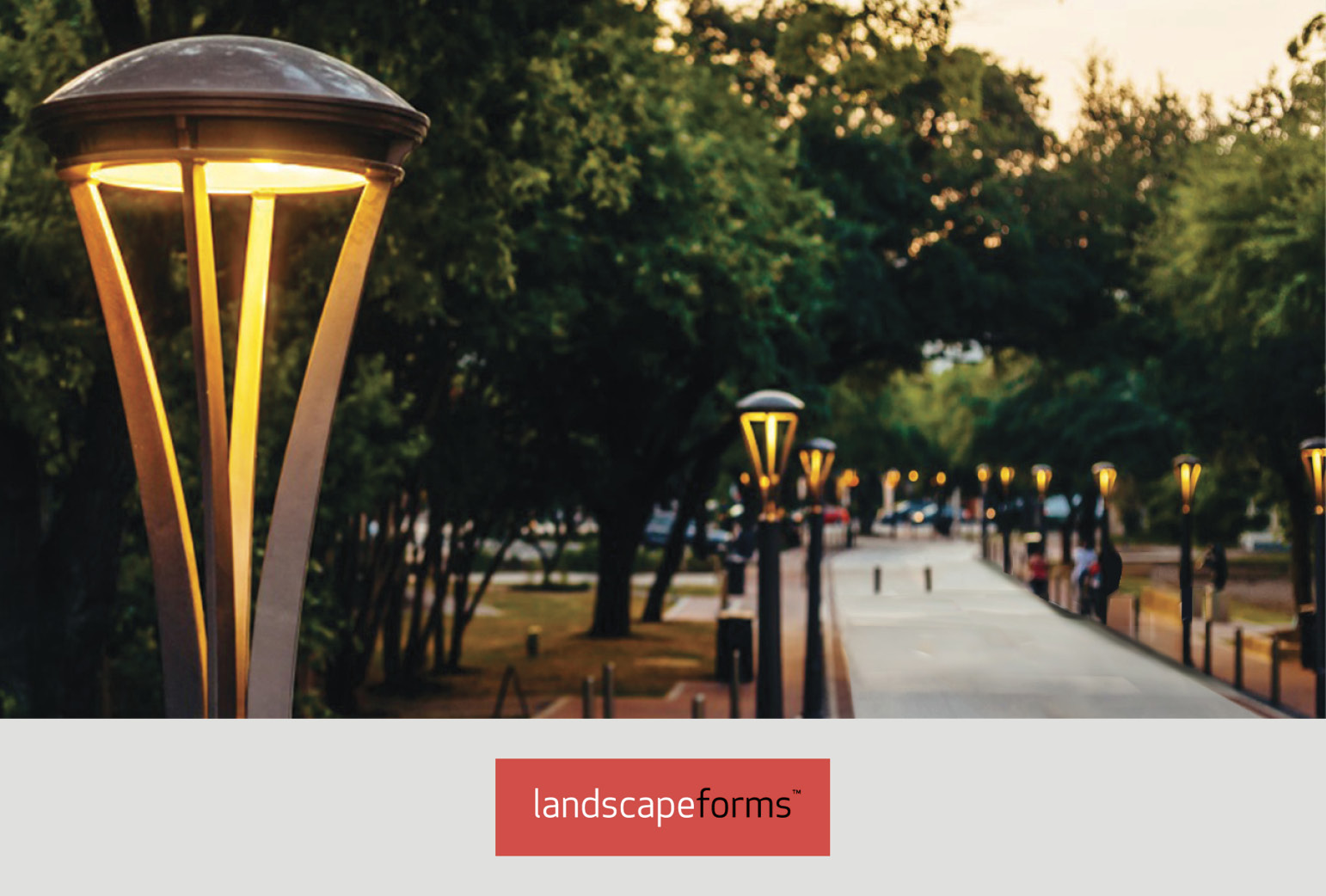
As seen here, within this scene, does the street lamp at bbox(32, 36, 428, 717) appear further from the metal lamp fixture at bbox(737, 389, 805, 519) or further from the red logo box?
the metal lamp fixture at bbox(737, 389, 805, 519)

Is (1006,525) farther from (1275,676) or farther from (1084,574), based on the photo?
(1275,676)

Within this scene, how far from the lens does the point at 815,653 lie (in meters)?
16.6

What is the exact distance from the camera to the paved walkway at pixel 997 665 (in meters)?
13.7

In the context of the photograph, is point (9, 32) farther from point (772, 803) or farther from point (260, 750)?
point (772, 803)

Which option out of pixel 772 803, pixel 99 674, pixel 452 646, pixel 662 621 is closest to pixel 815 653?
pixel 99 674

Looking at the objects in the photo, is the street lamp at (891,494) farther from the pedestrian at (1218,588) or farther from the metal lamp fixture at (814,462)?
the metal lamp fixture at (814,462)

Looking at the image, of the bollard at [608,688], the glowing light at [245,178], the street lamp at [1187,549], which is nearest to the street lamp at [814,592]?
the bollard at [608,688]

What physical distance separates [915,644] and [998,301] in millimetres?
9781

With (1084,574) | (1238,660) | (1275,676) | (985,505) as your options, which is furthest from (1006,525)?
(1275,676)

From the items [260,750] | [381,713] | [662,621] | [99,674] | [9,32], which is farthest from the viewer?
[662,621]

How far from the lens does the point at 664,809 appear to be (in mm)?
6098

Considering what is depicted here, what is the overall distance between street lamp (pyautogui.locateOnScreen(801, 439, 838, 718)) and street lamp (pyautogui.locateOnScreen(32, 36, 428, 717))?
37.7 ft

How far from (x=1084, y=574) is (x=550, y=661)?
9330 mm

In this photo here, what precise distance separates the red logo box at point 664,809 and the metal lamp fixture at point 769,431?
859cm
